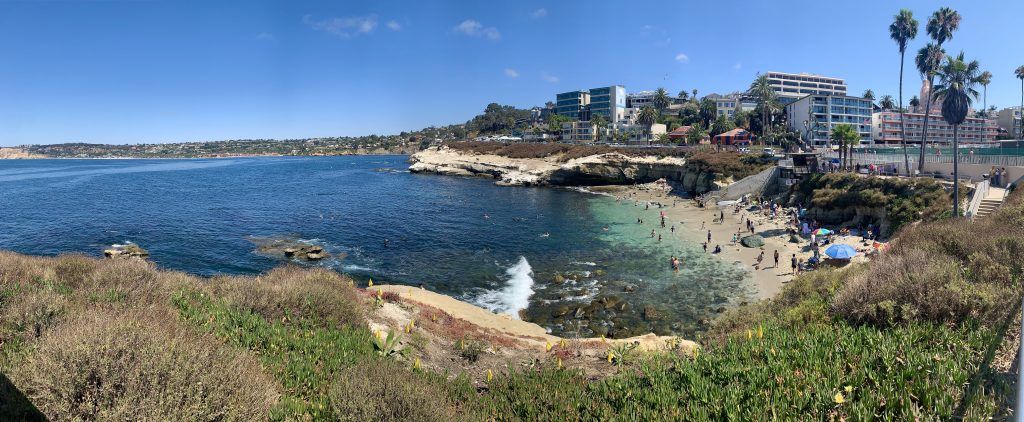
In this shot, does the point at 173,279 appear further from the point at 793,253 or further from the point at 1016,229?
the point at 793,253

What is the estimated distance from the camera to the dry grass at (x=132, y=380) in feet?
20.3

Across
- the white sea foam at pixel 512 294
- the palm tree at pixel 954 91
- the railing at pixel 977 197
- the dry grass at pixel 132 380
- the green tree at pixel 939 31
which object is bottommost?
the white sea foam at pixel 512 294

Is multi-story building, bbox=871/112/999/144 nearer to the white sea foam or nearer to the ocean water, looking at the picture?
the ocean water

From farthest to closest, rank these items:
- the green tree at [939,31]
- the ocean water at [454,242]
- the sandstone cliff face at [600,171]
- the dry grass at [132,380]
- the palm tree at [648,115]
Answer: the palm tree at [648,115], the sandstone cliff face at [600,171], the green tree at [939,31], the ocean water at [454,242], the dry grass at [132,380]

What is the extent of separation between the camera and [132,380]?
250 inches

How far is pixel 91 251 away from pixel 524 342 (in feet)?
120

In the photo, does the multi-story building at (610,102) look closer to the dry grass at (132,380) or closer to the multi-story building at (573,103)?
the multi-story building at (573,103)

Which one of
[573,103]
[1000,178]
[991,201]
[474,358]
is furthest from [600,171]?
[573,103]

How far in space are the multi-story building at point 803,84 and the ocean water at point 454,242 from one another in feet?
369

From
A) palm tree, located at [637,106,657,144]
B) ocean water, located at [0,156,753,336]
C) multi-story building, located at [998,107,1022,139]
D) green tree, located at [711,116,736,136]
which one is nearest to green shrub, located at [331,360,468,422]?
ocean water, located at [0,156,753,336]

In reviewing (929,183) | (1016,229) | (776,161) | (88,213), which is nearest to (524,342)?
(1016,229)

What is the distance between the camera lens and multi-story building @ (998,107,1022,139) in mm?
95381

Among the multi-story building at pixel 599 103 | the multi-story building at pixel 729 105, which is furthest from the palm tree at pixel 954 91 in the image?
the multi-story building at pixel 599 103

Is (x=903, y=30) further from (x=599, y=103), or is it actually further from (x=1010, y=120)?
(x=599, y=103)
